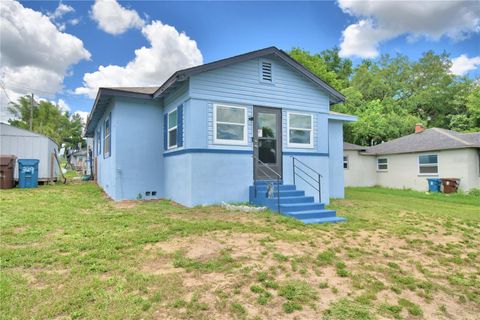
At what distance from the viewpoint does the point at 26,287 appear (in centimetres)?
281

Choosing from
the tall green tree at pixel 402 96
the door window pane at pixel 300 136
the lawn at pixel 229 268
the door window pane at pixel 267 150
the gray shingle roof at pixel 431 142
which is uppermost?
the tall green tree at pixel 402 96

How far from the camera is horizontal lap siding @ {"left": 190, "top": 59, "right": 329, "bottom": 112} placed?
7750 mm

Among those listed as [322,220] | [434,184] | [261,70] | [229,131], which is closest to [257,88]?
[261,70]

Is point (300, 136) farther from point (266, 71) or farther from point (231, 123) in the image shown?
point (231, 123)

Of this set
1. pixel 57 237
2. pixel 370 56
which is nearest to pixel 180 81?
pixel 57 237

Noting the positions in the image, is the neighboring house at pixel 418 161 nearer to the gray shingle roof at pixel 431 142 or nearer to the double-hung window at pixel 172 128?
the gray shingle roof at pixel 431 142

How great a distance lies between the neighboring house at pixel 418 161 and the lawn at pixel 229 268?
10791mm

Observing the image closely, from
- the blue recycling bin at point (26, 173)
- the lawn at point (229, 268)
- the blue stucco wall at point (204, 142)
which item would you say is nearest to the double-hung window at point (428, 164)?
the blue stucco wall at point (204, 142)

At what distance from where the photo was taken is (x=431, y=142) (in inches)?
650

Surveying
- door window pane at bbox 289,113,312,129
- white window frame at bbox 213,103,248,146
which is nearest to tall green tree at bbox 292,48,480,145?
door window pane at bbox 289,113,312,129

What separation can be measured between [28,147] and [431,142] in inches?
860

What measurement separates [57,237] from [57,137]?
48946 millimetres

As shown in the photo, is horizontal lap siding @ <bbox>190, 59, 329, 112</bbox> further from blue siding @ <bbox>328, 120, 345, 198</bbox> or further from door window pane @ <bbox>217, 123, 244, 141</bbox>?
blue siding @ <bbox>328, 120, 345, 198</bbox>

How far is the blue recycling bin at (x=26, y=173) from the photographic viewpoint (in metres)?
11.8
